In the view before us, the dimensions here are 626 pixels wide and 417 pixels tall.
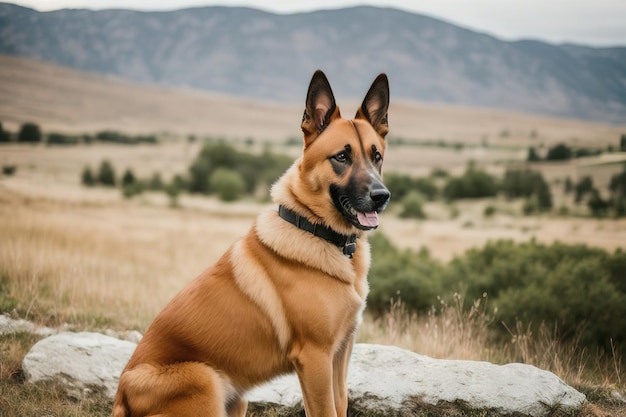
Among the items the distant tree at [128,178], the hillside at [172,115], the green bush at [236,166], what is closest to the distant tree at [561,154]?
the hillside at [172,115]

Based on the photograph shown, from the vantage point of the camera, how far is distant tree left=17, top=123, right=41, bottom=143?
3694 cm

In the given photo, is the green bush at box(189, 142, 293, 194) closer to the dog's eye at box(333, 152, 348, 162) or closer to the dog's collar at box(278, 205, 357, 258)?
the dog's collar at box(278, 205, 357, 258)

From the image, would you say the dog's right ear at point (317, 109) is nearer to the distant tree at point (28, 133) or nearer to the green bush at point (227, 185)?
the distant tree at point (28, 133)

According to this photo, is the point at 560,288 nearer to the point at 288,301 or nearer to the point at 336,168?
the point at 336,168

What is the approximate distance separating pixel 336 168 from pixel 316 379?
159cm

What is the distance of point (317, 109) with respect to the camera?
167 inches

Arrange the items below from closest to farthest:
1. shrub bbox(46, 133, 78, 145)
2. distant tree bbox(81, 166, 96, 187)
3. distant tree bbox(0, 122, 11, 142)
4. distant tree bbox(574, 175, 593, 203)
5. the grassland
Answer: the grassland, distant tree bbox(0, 122, 11, 142), distant tree bbox(574, 175, 593, 203), distant tree bbox(81, 166, 96, 187), shrub bbox(46, 133, 78, 145)

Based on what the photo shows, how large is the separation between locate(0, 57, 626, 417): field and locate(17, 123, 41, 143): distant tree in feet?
2.99

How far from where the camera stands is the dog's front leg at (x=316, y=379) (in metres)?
3.73

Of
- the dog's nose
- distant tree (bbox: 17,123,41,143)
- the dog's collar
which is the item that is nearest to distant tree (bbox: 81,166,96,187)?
distant tree (bbox: 17,123,41,143)

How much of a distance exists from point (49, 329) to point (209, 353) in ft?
13.5

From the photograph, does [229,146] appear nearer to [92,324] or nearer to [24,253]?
[24,253]

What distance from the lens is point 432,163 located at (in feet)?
285

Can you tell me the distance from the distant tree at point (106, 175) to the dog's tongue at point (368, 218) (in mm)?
52927
